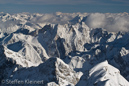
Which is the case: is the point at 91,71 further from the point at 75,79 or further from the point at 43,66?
the point at 43,66

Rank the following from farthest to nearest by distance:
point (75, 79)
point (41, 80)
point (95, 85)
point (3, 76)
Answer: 1. point (3, 76)
2. point (75, 79)
3. point (41, 80)
4. point (95, 85)

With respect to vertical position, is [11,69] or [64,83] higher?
[64,83]

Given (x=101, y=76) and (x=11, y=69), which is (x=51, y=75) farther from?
(x=11, y=69)

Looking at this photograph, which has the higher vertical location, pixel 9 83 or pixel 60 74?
pixel 60 74

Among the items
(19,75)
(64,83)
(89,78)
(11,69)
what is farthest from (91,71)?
(11,69)


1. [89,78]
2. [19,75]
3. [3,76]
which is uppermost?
[89,78]

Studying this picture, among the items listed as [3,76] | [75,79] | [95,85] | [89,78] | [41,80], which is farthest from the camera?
[3,76]

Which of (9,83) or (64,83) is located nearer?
(64,83)

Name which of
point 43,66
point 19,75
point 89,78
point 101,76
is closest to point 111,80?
point 101,76

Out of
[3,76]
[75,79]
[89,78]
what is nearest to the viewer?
[89,78]
